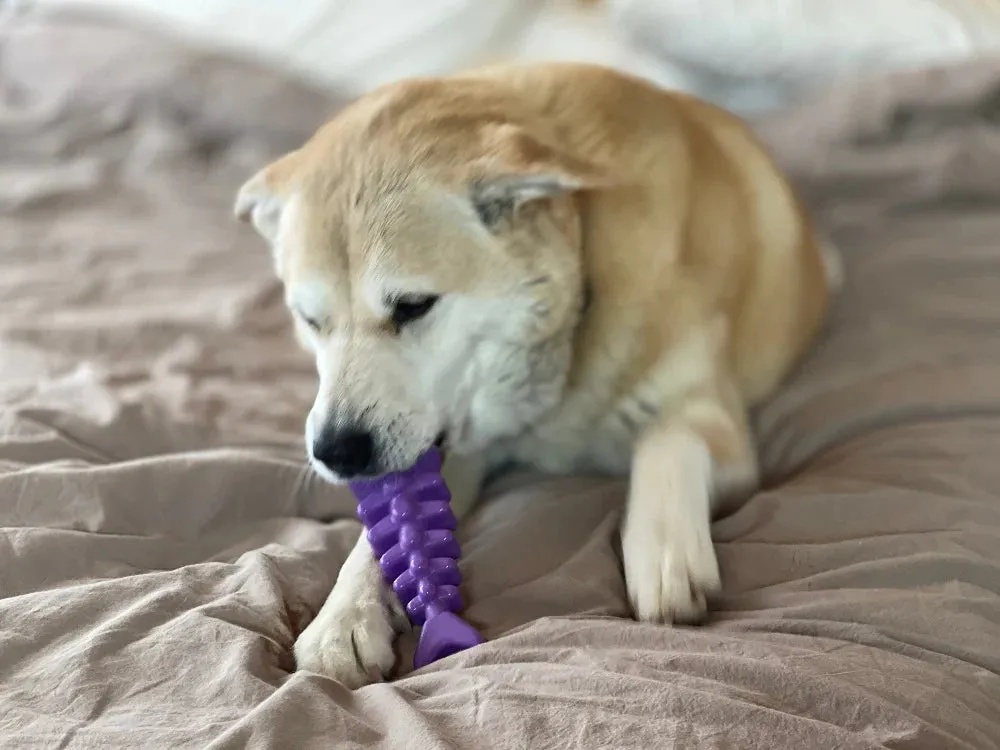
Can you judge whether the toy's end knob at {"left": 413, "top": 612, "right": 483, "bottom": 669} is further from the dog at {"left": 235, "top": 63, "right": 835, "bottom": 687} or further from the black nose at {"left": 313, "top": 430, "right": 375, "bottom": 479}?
the black nose at {"left": 313, "top": 430, "right": 375, "bottom": 479}

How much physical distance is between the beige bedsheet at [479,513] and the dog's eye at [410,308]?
293mm

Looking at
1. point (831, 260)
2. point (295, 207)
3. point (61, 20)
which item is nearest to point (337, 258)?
point (295, 207)

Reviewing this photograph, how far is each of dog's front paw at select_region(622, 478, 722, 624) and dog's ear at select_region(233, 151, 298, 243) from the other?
0.64 metres

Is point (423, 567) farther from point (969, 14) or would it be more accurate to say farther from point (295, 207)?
point (969, 14)

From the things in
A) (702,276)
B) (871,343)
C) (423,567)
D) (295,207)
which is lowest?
(423,567)

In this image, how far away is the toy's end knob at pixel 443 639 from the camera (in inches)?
38.7

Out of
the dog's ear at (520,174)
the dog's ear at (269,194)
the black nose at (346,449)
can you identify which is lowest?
the black nose at (346,449)

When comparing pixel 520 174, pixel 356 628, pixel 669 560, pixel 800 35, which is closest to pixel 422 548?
pixel 356 628

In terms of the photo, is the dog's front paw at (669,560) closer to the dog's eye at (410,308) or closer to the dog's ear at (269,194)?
the dog's eye at (410,308)

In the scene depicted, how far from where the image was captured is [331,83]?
2.33m

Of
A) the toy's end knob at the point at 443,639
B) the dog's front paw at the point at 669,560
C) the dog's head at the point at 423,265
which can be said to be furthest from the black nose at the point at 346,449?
the dog's front paw at the point at 669,560

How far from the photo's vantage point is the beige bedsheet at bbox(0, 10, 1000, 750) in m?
0.82

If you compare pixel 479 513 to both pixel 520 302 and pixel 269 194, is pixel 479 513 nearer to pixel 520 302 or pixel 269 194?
pixel 520 302

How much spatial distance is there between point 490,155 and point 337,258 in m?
0.23
